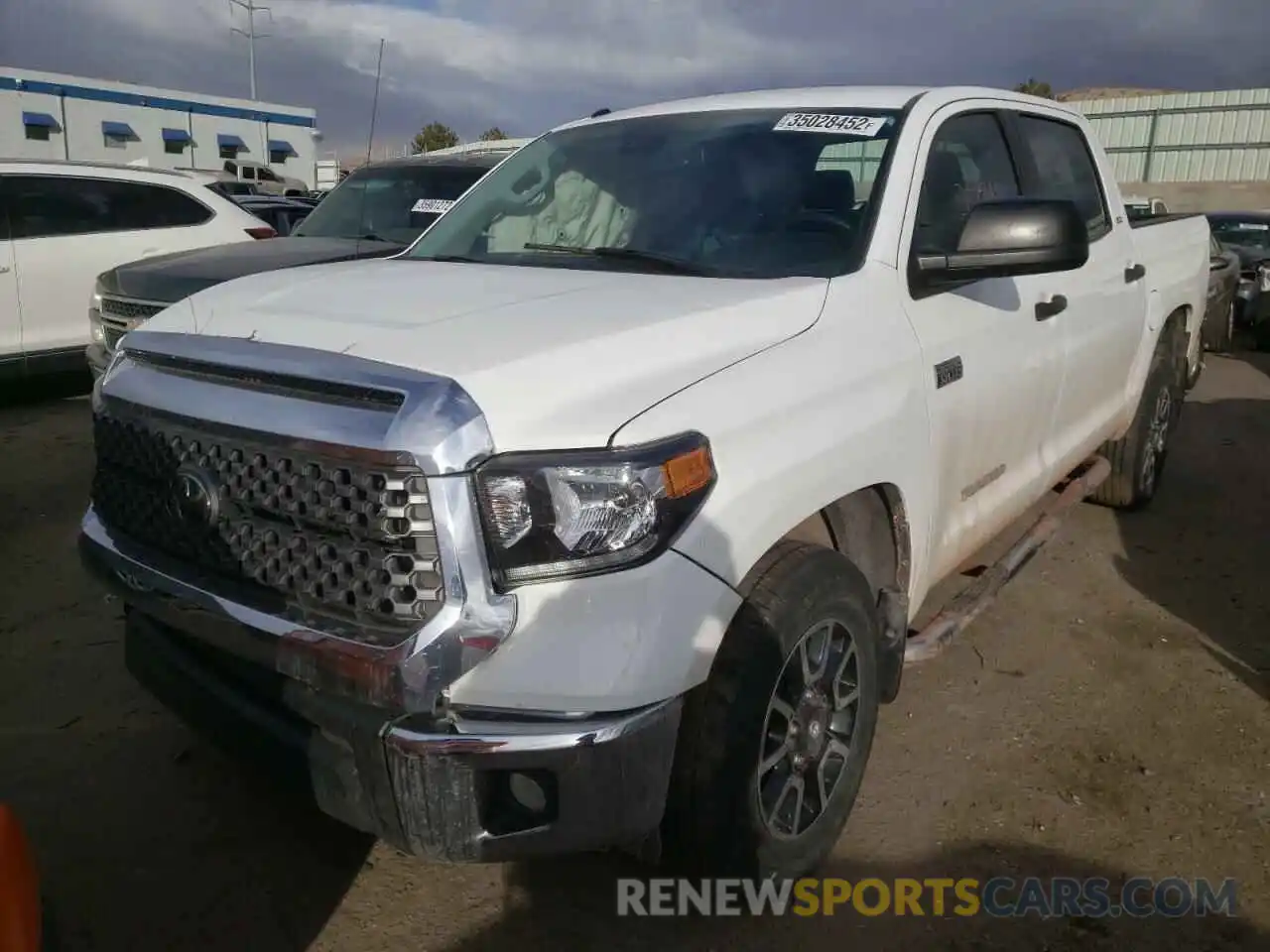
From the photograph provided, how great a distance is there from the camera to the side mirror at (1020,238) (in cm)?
274

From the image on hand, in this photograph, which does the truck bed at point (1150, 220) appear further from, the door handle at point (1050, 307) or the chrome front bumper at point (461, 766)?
the chrome front bumper at point (461, 766)

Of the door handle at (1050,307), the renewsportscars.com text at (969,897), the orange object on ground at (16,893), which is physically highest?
the door handle at (1050,307)

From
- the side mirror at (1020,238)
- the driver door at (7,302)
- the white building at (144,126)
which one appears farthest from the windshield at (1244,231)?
the white building at (144,126)

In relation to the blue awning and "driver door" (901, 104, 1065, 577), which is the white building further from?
"driver door" (901, 104, 1065, 577)

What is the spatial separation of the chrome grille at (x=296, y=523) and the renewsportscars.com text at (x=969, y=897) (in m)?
1.07

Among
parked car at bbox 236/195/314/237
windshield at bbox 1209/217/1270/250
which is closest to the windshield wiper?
parked car at bbox 236/195/314/237

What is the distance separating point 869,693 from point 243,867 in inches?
66.4

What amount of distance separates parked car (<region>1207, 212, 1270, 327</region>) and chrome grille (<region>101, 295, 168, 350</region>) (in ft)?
37.9

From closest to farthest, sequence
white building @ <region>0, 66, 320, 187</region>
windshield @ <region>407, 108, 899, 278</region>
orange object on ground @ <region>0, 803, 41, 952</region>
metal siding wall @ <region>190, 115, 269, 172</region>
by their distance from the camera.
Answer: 1. orange object on ground @ <region>0, 803, 41, 952</region>
2. windshield @ <region>407, 108, 899, 278</region>
3. white building @ <region>0, 66, 320, 187</region>
4. metal siding wall @ <region>190, 115, 269, 172</region>

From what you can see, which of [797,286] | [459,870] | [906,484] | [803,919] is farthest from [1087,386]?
→ [459,870]

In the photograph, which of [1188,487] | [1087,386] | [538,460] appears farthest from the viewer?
[1188,487]

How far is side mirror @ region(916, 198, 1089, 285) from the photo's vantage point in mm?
2744

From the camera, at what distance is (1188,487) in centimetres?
626

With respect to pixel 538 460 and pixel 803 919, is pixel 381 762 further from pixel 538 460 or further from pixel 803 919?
pixel 803 919
